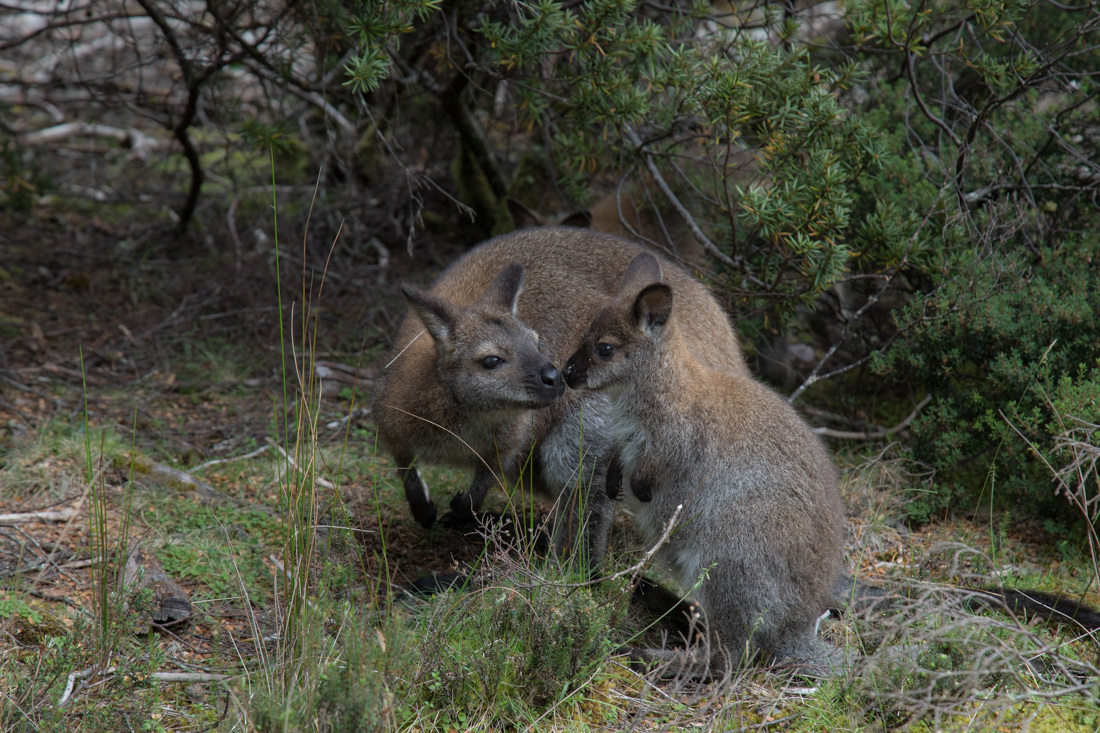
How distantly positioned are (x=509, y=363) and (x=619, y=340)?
736 millimetres

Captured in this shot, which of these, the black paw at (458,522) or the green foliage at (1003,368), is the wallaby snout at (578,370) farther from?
the green foliage at (1003,368)

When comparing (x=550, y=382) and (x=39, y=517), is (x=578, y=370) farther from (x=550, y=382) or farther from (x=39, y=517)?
(x=39, y=517)

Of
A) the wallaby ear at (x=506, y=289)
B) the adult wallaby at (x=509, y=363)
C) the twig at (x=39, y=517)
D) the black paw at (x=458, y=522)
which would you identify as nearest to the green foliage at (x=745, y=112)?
the adult wallaby at (x=509, y=363)

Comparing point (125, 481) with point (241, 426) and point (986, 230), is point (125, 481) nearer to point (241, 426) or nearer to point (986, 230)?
A: point (241, 426)

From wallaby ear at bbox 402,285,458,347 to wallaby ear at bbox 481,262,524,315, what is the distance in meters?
0.29

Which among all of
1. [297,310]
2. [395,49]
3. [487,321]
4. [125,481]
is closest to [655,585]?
[487,321]

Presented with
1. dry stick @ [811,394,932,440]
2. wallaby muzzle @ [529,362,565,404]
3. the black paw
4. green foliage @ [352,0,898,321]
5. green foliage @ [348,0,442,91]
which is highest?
green foliage @ [348,0,442,91]

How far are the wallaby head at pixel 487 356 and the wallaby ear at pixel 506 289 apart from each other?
0.01 m

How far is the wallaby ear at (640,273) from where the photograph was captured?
4.45 metres

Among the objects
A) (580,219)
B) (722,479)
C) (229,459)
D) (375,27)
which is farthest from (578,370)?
(580,219)

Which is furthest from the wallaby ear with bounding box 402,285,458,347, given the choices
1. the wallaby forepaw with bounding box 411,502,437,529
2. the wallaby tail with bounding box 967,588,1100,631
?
the wallaby tail with bounding box 967,588,1100,631

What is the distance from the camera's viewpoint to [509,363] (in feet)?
15.2

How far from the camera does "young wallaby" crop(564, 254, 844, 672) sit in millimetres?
3863

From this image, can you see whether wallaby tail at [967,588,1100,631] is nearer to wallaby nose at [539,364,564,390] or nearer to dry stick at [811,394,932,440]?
dry stick at [811,394,932,440]
